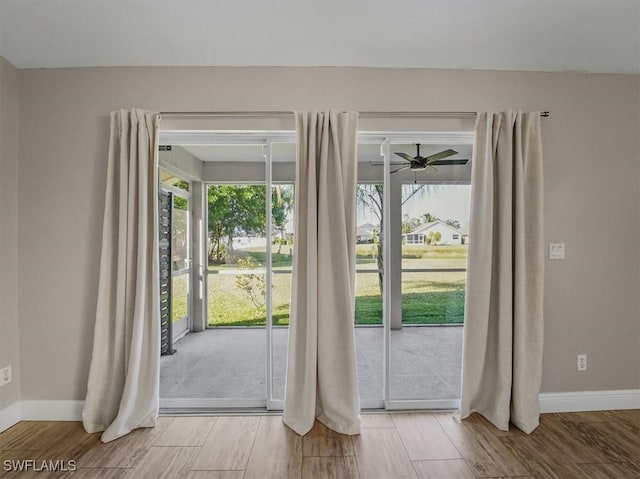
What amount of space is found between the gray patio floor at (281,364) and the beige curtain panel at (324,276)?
1.07 feet

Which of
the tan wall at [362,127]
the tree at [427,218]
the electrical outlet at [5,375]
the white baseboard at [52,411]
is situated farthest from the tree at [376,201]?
the electrical outlet at [5,375]

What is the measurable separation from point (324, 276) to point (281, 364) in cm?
85

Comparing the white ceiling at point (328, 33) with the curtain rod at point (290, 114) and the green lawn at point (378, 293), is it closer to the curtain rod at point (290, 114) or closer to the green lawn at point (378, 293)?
the curtain rod at point (290, 114)

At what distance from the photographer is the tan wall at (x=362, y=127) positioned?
2656mm

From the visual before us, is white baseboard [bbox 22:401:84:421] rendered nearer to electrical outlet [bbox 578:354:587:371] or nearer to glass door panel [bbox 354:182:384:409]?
glass door panel [bbox 354:182:384:409]

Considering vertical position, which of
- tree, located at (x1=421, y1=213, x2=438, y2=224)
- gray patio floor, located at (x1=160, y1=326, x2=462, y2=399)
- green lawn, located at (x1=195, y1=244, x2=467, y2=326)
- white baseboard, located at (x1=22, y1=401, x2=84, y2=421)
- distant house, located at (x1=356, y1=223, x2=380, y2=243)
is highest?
tree, located at (x1=421, y1=213, x2=438, y2=224)

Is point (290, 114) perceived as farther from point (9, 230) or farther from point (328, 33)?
point (9, 230)

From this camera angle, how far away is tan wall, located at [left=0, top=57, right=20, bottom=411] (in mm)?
2541

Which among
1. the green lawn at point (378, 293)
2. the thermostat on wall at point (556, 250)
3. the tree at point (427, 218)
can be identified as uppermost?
the tree at point (427, 218)

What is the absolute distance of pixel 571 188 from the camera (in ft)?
9.05

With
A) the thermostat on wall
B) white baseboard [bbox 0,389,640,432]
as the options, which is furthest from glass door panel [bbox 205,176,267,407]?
the thermostat on wall

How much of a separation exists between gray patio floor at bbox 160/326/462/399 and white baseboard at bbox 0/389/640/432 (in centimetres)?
16

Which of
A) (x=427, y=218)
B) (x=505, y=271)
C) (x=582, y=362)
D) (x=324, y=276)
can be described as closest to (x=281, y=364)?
(x=324, y=276)

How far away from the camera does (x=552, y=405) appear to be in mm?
2746
